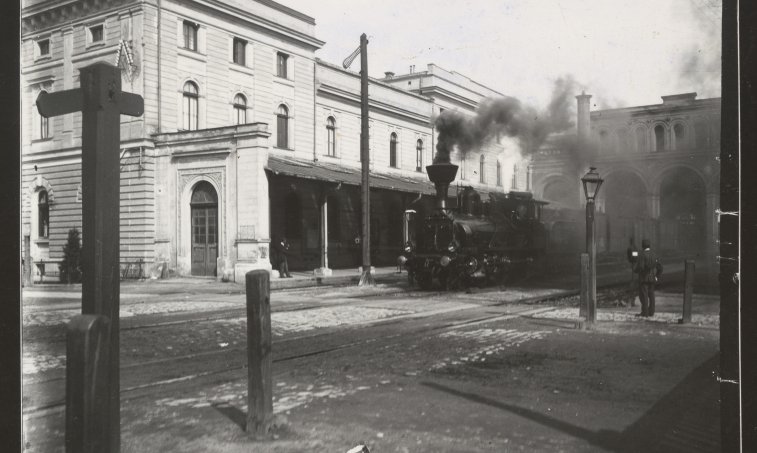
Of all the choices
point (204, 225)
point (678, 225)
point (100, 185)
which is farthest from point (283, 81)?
point (100, 185)

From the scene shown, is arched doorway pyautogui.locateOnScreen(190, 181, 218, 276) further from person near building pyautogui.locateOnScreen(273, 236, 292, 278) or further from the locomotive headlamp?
the locomotive headlamp

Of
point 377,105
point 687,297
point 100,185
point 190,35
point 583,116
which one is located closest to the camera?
point 100,185

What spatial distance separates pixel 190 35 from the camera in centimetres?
1147

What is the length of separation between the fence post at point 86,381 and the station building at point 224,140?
0.79 meters

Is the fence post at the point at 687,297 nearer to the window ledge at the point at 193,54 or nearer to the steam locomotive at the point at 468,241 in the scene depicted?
the steam locomotive at the point at 468,241

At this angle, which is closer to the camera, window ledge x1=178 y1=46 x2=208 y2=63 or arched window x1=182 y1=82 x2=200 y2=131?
window ledge x1=178 y1=46 x2=208 y2=63

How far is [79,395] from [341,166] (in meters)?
26.4

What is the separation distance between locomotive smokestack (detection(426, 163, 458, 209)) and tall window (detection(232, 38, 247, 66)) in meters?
5.78

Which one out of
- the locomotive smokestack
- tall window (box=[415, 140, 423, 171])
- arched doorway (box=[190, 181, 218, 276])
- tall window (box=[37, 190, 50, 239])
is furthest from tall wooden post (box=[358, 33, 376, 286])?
tall window (box=[37, 190, 50, 239])

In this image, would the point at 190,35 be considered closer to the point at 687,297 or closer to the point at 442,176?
the point at 442,176

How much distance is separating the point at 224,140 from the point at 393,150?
14.5 metres

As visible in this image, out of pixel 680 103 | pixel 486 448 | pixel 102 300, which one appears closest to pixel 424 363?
pixel 486 448

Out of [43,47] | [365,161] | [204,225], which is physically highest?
[365,161]

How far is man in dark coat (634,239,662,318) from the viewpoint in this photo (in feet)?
35.7
